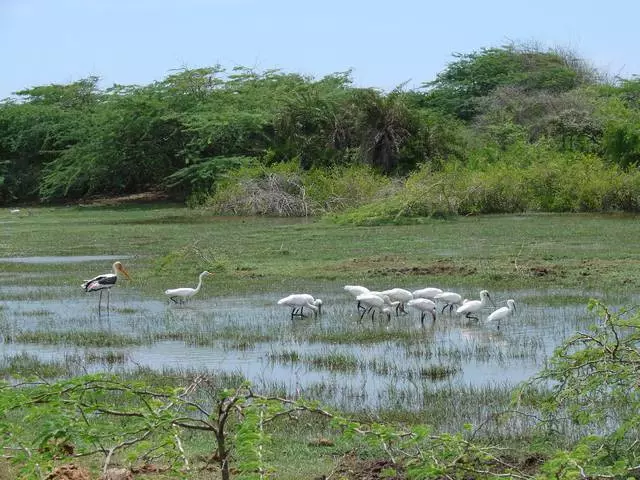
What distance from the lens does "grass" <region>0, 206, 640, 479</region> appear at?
35.6 feet

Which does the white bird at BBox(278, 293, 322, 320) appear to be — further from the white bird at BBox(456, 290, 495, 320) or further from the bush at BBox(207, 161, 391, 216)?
the bush at BBox(207, 161, 391, 216)

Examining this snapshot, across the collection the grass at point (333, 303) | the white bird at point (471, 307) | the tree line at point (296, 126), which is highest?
the tree line at point (296, 126)

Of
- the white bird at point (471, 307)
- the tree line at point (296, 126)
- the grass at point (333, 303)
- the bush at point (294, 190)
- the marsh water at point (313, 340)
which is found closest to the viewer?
the grass at point (333, 303)

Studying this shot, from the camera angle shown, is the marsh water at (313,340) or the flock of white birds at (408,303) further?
the flock of white birds at (408,303)

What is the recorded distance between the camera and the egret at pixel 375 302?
15.8 m

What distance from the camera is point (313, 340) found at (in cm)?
1465

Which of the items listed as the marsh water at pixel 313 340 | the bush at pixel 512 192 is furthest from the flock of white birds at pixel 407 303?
the bush at pixel 512 192

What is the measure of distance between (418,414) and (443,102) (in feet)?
169

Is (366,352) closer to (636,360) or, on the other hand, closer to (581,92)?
(636,360)

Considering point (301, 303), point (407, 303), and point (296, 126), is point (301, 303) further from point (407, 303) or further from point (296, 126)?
point (296, 126)

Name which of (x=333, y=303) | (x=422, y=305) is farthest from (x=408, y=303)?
(x=333, y=303)

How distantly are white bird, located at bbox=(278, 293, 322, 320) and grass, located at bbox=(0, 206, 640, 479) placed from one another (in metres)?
0.21

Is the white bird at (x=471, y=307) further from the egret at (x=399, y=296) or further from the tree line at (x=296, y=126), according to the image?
the tree line at (x=296, y=126)

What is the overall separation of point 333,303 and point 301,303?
1.81 m
